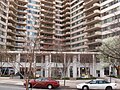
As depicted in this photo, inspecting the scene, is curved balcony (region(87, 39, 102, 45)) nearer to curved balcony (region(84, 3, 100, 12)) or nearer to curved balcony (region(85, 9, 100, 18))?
curved balcony (region(85, 9, 100, 18))

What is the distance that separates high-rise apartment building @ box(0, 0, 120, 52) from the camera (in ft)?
219

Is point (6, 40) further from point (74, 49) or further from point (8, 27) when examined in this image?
point (74, 49)

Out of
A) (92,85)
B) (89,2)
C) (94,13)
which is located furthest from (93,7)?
(92,85)

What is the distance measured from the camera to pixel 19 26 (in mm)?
80000

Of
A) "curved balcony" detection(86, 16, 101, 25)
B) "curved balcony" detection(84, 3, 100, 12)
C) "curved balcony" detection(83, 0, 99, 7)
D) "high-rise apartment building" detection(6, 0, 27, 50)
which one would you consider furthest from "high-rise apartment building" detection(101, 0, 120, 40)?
"high-rise apartment building" detection(6, 0, 27, 50)

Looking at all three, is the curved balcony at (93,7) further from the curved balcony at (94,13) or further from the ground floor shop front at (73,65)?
the ground floor shop front at (73,65)

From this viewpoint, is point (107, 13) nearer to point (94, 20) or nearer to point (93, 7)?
point (94, 20)

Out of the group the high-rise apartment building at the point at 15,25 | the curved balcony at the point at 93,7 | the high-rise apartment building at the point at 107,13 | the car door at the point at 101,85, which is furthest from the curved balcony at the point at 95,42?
the car door at the point at 101,85

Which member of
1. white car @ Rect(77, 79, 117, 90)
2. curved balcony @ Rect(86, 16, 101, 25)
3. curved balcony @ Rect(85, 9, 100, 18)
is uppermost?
curved balcony @ Rect(85, 9, 100, 18)

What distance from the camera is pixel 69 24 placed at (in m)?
89.5

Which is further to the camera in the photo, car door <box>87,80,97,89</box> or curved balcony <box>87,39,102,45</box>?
curved balcony <box>87,39,102,45</box>

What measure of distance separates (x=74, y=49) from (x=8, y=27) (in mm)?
26975

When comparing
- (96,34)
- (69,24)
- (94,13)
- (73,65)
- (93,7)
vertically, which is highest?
(93,7)

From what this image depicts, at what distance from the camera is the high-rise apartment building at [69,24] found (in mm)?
66812
